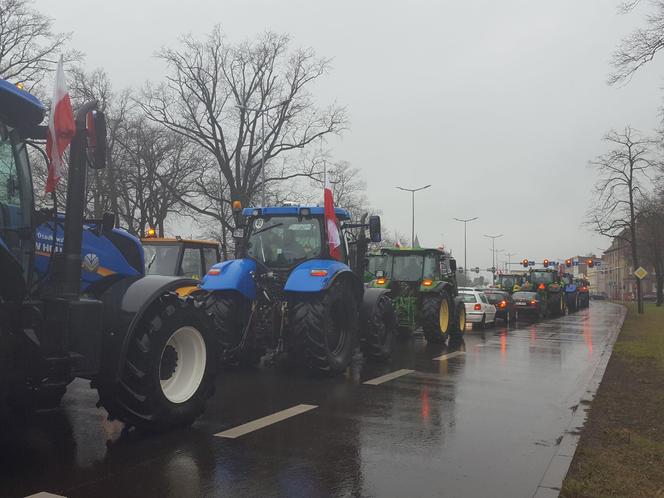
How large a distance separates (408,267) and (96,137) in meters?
11.9

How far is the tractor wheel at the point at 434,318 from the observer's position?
14531 mm

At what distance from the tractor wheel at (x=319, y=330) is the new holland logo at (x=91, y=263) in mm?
3662

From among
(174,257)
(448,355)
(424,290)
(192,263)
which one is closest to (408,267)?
(424,290)

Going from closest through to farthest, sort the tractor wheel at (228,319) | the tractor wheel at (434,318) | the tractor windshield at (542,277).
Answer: the tractor wheel at (228,319)
the tractor wheel at (434,318)
the tractor windshield at (542,277)

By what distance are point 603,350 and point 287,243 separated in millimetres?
8808

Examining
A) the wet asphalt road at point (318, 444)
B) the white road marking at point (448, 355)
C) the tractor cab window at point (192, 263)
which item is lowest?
the wet asphalt road at point (318, 444)

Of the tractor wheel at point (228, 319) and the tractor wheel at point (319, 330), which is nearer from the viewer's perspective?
the tractor wheel at point (319, 330)

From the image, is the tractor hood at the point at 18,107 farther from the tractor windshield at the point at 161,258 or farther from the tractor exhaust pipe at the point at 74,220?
the tractor windshield at the point at 161,258

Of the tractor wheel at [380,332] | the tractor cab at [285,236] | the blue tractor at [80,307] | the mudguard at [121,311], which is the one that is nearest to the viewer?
the blue tractor at [80,307]

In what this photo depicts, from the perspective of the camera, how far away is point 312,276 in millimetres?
8828

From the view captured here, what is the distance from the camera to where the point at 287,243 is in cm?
987

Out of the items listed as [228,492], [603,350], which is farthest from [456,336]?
[228,492]

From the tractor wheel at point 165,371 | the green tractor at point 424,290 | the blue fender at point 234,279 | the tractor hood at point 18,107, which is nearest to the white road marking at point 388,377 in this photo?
the blue fender at point 234,279

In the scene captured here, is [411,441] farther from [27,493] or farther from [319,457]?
[27,493]
